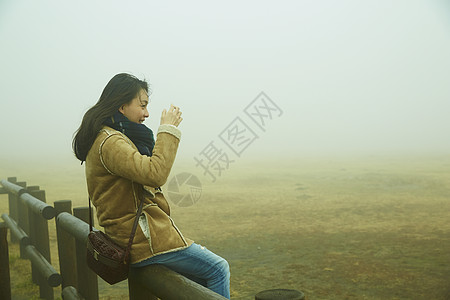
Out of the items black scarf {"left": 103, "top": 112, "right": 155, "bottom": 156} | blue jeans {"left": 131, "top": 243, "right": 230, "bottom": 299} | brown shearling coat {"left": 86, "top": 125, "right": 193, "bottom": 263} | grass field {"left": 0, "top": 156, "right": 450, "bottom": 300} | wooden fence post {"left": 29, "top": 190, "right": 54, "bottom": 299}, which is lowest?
grass field {"left": 0, "top": 156, "right": 450, "bottom": 300}

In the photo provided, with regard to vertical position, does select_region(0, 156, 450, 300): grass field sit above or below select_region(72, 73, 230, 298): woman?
below

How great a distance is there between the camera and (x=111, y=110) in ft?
6.58

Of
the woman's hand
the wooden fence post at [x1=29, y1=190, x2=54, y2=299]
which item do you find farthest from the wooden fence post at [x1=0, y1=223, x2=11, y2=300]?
the woman's hand

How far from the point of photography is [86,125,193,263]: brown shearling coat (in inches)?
71.2

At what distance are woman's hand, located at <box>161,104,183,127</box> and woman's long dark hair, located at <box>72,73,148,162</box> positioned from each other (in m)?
0.18

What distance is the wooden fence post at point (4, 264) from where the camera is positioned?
9.87 ft

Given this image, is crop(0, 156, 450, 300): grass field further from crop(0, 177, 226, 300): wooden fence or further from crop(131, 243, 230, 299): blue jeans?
crop(131, 243, 230, 299): blue jeans

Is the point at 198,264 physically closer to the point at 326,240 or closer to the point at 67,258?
the point at 67,258

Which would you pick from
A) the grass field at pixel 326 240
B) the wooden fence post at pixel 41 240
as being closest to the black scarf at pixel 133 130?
the wooden fence post at pixel 41 240

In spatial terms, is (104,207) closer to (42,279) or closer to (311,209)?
(42,279)

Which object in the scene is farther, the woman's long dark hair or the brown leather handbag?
the woman's long dark hair

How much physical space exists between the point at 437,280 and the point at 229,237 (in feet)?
11.6

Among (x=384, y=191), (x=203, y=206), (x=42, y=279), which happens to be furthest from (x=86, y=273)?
(x=384, y=191)

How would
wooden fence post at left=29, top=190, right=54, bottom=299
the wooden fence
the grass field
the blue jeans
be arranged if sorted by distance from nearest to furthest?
the wooden fence → the blue jeans → wooden fence post at left=29, top=190, right=54, bottom=299 → the grass field
